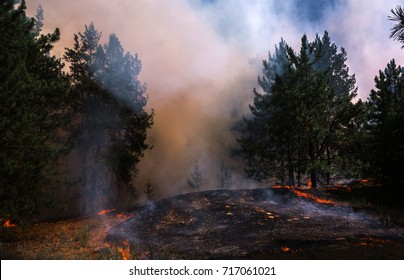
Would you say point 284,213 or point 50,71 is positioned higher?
point 50,71

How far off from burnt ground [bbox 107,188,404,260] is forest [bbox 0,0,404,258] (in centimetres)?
17

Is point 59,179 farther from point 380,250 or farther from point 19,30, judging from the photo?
point 380,250

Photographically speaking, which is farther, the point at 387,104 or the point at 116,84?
the point at 116,84

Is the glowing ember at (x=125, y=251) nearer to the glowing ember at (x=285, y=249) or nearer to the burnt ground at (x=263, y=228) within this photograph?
the burnt ground at (x=263, y=228)

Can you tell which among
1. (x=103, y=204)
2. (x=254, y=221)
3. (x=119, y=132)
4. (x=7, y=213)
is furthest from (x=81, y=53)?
(x=254, y=221)

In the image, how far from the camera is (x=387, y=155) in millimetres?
18094

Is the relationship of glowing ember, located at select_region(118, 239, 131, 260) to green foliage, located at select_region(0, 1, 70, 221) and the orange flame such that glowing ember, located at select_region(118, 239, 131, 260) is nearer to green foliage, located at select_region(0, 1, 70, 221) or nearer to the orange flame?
green foliage, located at select_region(0, 1, 70, 221)

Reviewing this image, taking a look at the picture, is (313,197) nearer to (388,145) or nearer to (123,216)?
(388,145)

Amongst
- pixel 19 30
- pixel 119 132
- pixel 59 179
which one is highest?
pixel 19 30

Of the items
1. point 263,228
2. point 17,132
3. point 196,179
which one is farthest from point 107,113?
point 196,179

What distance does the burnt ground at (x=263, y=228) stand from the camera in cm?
951

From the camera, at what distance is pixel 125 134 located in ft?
90.5
